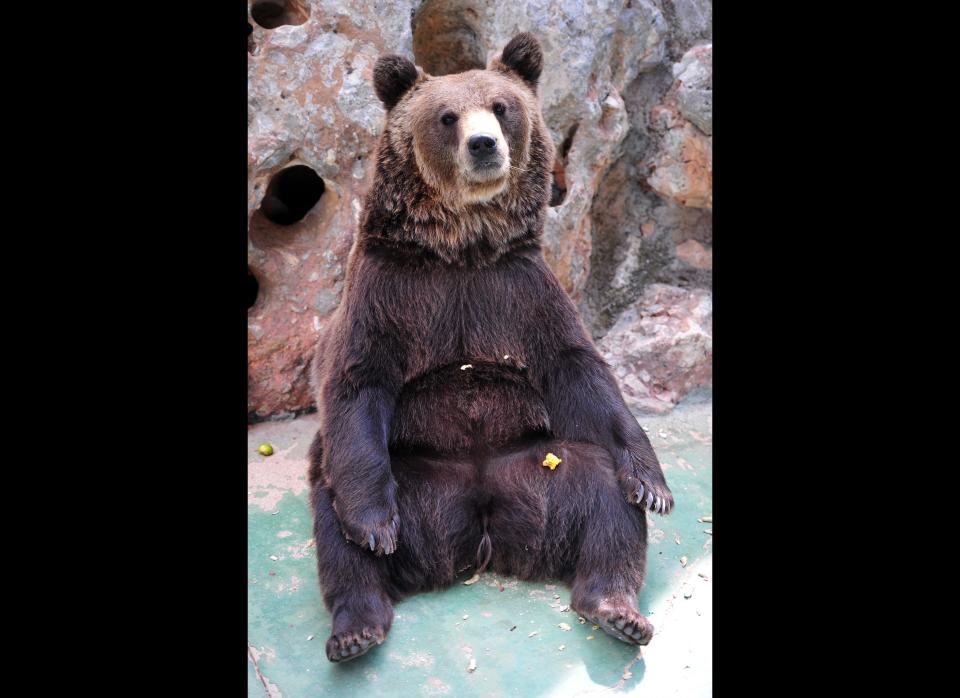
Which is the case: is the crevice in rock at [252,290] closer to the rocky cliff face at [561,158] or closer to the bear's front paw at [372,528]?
the rocky cliff face at [561,158]

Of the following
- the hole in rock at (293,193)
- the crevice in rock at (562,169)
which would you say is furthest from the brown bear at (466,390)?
the hole in rock at (293,193)

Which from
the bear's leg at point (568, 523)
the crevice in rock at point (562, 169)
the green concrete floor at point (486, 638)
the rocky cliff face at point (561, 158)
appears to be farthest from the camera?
the crevice in rock at point (562, 169)

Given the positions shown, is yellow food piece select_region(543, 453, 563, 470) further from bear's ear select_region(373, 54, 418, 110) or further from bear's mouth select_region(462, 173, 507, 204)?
bear's ear select_region(373, 54, 418, 110)

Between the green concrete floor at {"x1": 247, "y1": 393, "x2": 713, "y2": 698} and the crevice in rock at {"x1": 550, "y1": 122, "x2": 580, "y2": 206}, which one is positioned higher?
the crevice in rock at {"x1": 550, "y1": 122, "x2": 580, "y2": 206}

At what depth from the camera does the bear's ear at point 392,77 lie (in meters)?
3.73

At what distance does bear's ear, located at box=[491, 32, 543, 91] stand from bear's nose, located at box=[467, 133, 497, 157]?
74cm

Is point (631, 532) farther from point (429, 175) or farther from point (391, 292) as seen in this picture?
point (429, 175)

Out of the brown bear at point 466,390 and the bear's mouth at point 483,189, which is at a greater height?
the bear's mouth at point 483,189

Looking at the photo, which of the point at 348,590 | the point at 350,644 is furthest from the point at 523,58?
the point at 350,644

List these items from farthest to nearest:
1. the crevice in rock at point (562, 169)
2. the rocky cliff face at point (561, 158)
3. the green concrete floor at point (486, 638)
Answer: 1. the crevice in rock at point (562, 169)
2. the rocky cliff face at point (561, 158)
3. the green concrete floor at point (486, 638)

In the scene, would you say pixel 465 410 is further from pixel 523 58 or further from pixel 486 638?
pixel 523 58

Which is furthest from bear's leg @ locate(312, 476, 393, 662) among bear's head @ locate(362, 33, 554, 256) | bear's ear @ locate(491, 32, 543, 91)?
bear's ear @ locate(491, 32, 543, 91)

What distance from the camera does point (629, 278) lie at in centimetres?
577

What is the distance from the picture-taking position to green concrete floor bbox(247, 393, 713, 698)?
10.1 feet
